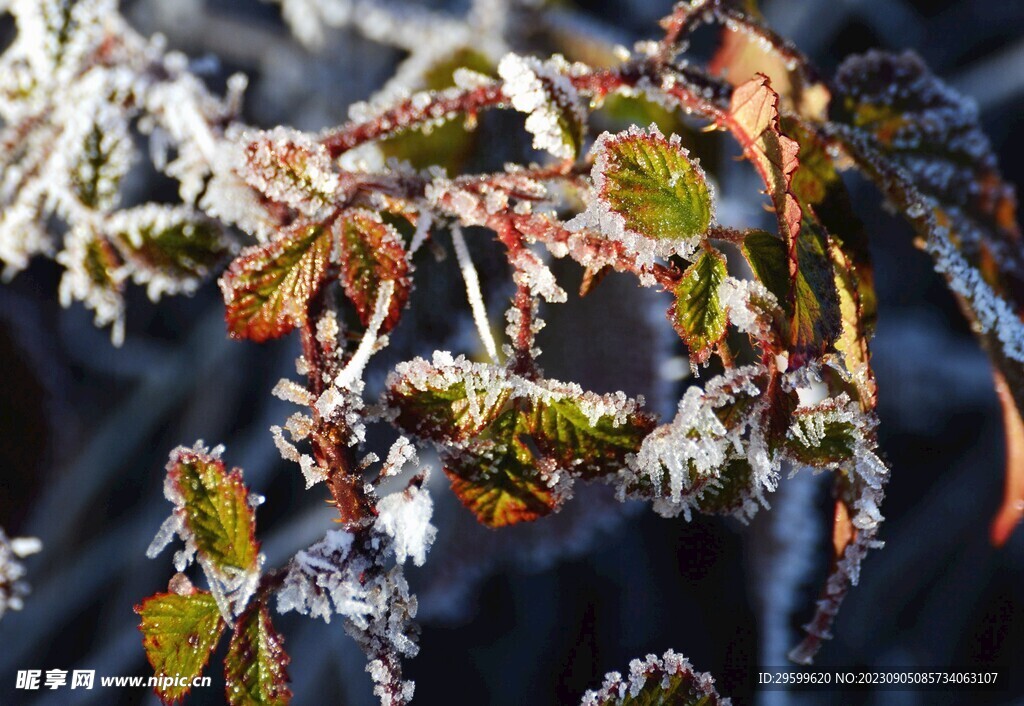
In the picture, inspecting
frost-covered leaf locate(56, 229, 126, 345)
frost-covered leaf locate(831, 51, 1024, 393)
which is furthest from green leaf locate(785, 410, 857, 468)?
frost-covered leaf locate(56, 229, 126, 345)

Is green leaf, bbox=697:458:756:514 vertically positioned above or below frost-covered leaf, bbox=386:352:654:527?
below

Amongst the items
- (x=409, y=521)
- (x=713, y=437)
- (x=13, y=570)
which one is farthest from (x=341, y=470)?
(x=13, y=570)

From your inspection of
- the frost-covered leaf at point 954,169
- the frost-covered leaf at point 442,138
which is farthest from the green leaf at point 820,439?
the frost-covered leaf at point 442,138

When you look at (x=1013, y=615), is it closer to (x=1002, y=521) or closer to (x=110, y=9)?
(x=1002, y=521)

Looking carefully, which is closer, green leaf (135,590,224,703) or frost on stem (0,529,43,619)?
green leaf (135,590,224,703)

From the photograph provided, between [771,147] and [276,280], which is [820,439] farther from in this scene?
[276,280]

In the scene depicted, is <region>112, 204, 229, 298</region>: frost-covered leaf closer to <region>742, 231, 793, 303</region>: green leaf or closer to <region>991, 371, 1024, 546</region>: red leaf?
<region>742, 231, 793, 303</region>: green leaf

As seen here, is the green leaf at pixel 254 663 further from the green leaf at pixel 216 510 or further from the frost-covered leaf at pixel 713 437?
the frost-covered leaf at pixel 713 437
